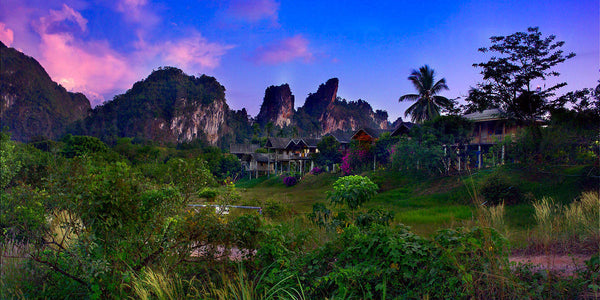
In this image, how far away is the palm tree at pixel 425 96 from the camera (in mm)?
30594

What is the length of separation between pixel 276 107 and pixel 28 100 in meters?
62.9

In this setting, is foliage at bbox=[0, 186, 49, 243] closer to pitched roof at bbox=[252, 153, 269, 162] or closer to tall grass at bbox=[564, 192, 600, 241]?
tall grass at bbox=[564, 192, 600, 241]

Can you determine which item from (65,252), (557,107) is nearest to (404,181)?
(557,107)

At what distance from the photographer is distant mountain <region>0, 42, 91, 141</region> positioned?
7112 cm

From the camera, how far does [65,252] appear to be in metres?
3.53

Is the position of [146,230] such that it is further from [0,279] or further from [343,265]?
[343,265]

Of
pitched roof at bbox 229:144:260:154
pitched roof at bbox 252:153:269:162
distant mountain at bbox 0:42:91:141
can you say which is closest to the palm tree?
pitched roof at bbox 252:153:269:162

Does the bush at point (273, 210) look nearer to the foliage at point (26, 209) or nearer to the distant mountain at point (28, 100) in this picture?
the foliage at point (26, 209)

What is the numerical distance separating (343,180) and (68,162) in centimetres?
446

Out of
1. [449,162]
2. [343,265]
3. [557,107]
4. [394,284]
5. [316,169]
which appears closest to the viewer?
[394,284]

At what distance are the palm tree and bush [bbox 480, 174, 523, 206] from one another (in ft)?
62.1

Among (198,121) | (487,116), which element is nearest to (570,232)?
(487,116)

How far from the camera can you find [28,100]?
77750 millimetres

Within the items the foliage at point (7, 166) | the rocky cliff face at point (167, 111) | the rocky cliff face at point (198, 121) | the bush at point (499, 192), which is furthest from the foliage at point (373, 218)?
the rocky cliff face at point (198, 121)
